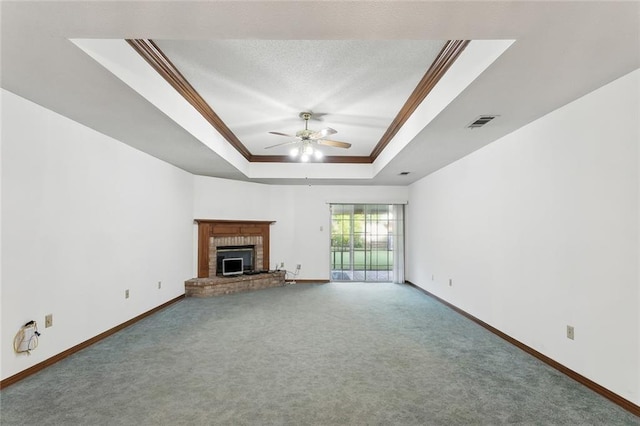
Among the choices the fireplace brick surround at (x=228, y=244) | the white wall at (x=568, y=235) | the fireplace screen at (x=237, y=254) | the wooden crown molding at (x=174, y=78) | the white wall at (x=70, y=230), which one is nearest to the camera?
the white wall at (x=568, y=235)

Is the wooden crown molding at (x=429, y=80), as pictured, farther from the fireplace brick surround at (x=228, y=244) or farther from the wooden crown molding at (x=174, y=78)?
the fireplace brick surround at (x=228, y=244)

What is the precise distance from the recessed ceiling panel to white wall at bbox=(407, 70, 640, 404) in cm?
138

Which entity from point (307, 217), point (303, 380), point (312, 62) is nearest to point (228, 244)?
point (307, 217)

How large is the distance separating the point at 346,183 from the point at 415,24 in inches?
218

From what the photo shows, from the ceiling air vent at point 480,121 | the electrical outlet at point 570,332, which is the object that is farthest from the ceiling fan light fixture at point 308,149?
the electrical outlet at point 570,332

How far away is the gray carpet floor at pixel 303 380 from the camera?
2131 millimetres

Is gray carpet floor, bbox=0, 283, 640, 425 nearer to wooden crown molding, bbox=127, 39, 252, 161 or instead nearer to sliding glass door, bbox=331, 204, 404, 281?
wooden crown molding, bbox=127, 39, 252, 161

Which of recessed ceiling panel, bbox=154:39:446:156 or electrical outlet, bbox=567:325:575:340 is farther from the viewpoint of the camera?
electrical outlet, bbox=567:325:575:340

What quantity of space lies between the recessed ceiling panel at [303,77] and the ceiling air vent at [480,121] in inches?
27.9

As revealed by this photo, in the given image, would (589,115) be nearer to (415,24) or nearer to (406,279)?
(415,24)

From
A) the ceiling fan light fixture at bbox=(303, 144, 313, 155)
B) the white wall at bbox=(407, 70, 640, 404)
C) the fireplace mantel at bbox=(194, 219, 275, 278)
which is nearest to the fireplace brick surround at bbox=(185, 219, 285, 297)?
the fireplace mantel at bbox=(194, 219, 275, 278)

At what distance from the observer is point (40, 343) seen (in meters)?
2.85

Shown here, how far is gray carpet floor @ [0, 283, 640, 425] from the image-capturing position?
213 cm

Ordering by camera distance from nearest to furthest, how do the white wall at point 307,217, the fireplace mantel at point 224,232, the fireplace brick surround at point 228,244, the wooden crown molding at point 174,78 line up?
the wooden crown molding at point 174,78 < the fireplace brick surround at point 228,244 < the fireplace mantel at point 224,232 < the white wall at point 307,217
